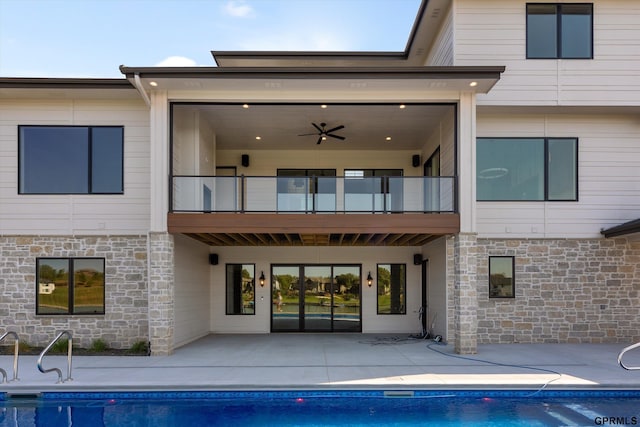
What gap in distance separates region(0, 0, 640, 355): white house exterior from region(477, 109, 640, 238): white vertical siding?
4cm

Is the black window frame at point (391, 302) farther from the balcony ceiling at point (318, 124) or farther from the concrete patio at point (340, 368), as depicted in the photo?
the balcony ceiling at point (318, 124)

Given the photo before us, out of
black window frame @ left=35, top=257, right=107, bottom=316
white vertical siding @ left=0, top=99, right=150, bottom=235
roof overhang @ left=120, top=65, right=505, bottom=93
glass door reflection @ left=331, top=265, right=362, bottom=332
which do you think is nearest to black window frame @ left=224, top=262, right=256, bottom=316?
glass door reflection @ left=331, top=265, right=362, bottom=332

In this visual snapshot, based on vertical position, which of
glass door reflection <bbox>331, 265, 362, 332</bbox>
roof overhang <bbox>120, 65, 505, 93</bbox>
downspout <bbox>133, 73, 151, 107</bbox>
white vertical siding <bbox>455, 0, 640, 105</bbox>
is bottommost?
glass door reflection <bbox>331, 265, 362, 332</bbox>

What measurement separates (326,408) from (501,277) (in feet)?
22.0

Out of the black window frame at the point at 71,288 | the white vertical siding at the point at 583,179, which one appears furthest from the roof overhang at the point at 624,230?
the black window frame at the point at 71,288

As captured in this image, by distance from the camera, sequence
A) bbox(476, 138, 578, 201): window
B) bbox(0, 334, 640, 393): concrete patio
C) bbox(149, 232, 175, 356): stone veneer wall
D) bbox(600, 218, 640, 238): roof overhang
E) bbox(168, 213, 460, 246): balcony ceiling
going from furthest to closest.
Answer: bbox(476, 138, 578, 201): window < bbox(600, 218, 640, 238): roof overhang < bbox(168, 213, 460, 246): balcony ceiling < bbox(149, 232, 175, 356): stone veneer wall < bbox(0, 334, 640, 393): concrete patio

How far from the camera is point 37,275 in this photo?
1187 centimetres

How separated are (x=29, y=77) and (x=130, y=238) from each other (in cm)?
431

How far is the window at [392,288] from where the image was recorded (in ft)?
49.3

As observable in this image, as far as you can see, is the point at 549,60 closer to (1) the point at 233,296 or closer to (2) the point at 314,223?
(2) the point at 314,223

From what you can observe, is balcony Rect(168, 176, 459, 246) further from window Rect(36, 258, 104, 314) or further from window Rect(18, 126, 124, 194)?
window Rect(36, 258, 104, 314)

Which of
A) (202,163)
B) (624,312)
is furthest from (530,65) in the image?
(202,163)

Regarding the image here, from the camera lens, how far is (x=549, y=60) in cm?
1217

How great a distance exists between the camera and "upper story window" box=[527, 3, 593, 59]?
40.2ft
